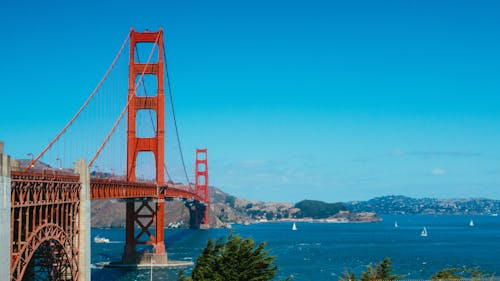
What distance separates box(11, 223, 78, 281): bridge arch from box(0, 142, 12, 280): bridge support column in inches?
47.7

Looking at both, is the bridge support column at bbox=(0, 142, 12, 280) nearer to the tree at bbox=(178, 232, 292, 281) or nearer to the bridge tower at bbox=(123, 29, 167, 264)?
the tree at bbox=(178, 232, 292, 281)

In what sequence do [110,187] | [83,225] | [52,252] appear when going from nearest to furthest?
[52,252] < [83,225] < [110,187]

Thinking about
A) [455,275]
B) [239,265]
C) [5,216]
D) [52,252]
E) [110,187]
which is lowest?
[455,275]

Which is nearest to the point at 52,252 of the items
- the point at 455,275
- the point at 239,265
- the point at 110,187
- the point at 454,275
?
the point at 239,265

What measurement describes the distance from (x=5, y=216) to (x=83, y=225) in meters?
10.3

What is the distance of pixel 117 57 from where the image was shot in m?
54.5

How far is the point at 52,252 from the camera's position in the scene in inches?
1157

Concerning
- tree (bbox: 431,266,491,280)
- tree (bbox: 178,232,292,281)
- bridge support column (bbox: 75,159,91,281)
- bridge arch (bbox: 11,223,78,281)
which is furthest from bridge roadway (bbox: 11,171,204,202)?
tree (bbox: 431,266,491,280)

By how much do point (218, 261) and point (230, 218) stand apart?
161199 mm

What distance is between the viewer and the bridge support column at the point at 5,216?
72.8 feet

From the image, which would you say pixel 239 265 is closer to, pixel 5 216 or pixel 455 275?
pixel 5 216

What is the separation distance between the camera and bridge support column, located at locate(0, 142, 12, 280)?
22188 mm

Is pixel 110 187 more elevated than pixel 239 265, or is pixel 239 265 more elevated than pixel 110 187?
pixel 110 187

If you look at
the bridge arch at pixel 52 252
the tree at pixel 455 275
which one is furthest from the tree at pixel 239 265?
the tree at pixel 455 275
